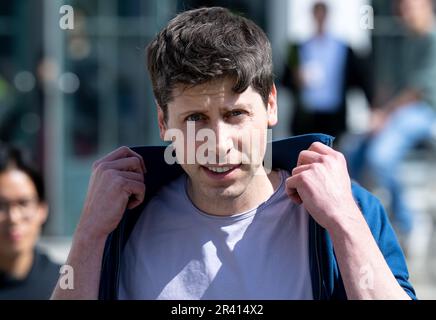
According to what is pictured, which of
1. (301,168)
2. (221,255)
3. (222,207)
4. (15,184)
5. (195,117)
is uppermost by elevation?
(195,117)

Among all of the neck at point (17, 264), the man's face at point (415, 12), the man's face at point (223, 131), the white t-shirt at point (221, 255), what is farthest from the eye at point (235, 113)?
the man's face at point (415, 12)

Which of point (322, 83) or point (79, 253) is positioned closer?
point (79, 253)

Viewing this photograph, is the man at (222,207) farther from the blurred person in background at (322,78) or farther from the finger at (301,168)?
the blurred person in background at (322,78)

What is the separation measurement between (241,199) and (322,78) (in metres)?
4.30

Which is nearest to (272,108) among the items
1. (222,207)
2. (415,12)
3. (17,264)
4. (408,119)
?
(222,207)

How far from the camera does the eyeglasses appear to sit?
351 cm

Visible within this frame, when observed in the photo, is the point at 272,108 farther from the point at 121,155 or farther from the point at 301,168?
the point at 121,155

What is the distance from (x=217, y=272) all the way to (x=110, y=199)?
304 millimetres

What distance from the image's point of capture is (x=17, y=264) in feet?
11.1

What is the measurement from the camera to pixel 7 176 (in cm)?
359
